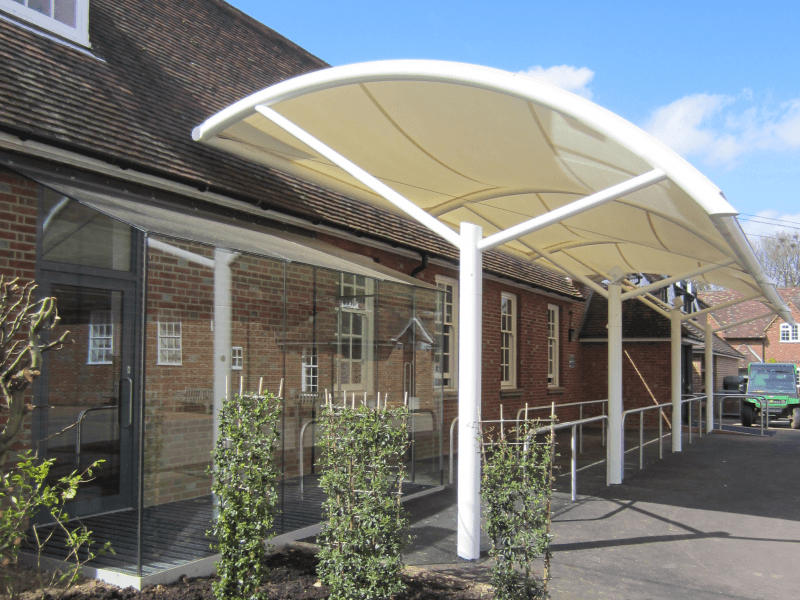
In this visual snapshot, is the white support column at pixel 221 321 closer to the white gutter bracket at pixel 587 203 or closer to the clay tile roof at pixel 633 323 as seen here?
the white gutter bracket at pixel 587 203

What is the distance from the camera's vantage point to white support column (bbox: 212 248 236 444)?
552cm

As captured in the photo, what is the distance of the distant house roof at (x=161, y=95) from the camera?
6695 millimetres

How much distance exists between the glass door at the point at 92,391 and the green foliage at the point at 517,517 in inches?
121

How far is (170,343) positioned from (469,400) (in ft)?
7.79

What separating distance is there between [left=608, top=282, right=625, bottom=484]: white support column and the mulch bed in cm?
491

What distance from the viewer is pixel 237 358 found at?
226 inches

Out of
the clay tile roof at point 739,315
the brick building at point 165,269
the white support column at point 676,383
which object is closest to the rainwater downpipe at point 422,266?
the brick building at point 165,269

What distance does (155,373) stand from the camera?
4.95 metres

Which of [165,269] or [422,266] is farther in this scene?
[422,266]

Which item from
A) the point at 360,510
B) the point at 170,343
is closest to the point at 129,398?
the point at 170,343

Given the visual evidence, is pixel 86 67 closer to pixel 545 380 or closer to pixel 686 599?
pixel 686 599

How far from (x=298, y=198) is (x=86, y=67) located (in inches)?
114

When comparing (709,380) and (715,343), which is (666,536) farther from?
(715,343)

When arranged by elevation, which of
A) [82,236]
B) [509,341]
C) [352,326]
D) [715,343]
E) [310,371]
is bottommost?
[310,371]
